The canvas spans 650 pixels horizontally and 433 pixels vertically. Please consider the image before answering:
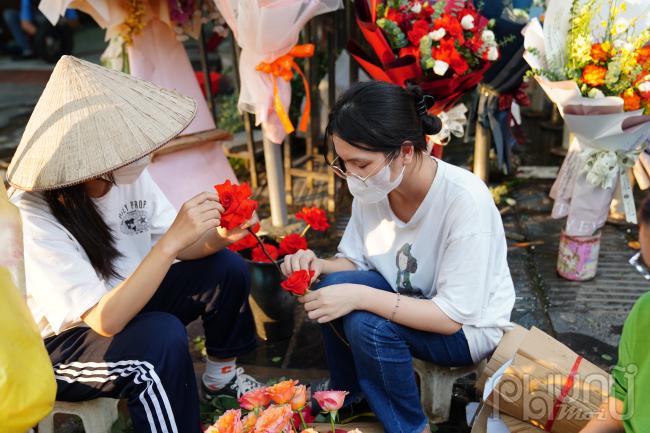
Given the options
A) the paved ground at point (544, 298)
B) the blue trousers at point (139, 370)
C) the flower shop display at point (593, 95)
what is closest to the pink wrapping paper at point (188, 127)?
the paved ground at point (544, 298)

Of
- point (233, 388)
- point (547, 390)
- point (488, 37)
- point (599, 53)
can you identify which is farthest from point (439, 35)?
point (233, 388)

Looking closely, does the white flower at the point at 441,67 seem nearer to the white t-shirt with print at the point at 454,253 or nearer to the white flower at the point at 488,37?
the white flower at the point at 488,37

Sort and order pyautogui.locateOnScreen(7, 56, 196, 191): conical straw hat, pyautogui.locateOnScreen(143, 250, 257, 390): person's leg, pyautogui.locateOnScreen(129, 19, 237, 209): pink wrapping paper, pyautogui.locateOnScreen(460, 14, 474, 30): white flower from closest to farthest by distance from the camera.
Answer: pyautogui.locateOnScreen(7, 56, 196, 191): conical straw hat, pyautogui.locateOnScreen(143, 250, 257, 390): person's leg, pyautogui.locateOnScreen(460, 14, 474, 30): white flower, pyautogui.locateOnScreen(129, 19, 237, 209): pink wrapping paper

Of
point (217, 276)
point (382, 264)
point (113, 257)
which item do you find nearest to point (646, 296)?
point (382, 264)

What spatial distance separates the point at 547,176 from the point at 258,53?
2.51m

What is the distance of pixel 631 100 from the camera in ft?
9.52

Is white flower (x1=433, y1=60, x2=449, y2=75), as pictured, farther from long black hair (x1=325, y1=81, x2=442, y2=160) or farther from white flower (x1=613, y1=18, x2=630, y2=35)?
long black hair (x1=325, y1=81, x2=442, y2=160)

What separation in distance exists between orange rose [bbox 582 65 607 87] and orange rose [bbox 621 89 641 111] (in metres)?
0.13

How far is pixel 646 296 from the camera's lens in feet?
5.07

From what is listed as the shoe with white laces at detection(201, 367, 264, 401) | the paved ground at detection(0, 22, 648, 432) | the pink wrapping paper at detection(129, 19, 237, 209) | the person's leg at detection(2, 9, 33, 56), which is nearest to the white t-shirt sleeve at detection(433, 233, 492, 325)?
the paved ground at detection(0, 22, 648, 432)

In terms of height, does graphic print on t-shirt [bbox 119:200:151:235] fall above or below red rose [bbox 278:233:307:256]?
above

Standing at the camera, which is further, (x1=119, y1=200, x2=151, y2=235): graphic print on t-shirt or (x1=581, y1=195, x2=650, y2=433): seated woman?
(x1=119, y1=200, x2=151, y2=235): graphic print on t-shirt

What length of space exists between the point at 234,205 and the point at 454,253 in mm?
755

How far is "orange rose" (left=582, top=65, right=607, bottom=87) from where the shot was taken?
2865 mm
